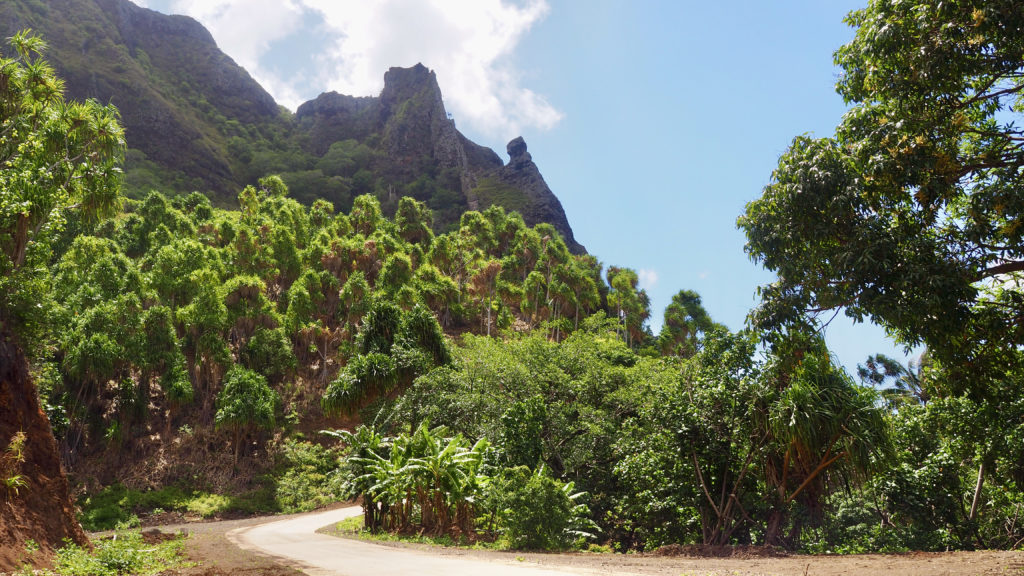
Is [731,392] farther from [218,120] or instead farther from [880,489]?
[218,120]

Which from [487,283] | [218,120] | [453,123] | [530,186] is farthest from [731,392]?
[218,120]

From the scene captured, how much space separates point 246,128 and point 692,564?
122838mm

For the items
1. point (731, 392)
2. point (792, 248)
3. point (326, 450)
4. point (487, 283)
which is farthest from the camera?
point (487, 283)

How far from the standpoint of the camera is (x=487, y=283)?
46656 millimetres

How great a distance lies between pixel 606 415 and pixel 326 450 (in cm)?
2194

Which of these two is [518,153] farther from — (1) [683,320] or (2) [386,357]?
(2) [386,357]

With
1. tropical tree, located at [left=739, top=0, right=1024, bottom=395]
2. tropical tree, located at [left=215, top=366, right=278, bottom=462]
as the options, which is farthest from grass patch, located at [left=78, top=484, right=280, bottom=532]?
tropical tree, located at [left=739, top=0, right=1024, bottom=395]

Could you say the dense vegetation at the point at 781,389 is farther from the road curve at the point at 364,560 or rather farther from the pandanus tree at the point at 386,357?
the road curve at the point at 364,560

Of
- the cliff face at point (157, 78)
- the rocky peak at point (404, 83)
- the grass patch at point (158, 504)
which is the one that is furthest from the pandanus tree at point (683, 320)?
the rocky peak at point (404, 83)

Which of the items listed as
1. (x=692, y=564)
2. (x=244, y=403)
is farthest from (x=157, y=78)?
(x=692, y=564)

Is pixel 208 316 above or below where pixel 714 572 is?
above

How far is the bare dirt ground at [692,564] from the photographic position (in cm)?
670

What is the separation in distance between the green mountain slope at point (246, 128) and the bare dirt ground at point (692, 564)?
3011 inches

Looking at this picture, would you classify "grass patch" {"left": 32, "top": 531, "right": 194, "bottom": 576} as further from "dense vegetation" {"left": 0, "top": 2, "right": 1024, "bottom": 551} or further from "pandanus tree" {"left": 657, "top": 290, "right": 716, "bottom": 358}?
"pandanus tree" {"left": 657, "top": 290, "right": 716, "bottom": 358}
